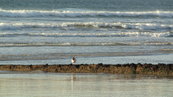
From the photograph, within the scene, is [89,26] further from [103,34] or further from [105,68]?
[105,68]

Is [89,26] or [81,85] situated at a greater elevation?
[89,26]

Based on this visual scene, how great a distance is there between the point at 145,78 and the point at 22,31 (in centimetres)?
1846

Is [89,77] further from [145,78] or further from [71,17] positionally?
[71,17]

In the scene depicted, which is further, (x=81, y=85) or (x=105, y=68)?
(x=105, y=68)

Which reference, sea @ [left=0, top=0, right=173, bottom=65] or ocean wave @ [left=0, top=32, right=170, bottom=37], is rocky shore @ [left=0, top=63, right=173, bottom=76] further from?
ocean wave @ [left=0, top=32, right=170, bottom=37]

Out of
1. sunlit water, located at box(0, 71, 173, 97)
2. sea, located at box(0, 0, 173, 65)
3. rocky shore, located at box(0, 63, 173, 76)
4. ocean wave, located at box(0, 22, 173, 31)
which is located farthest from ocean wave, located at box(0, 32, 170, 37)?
sunlit water, located at box(0, 71, 173, 97)

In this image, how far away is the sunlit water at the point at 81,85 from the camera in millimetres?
12438

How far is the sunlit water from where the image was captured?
1244cm

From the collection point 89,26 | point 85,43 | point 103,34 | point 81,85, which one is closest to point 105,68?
point 81,85

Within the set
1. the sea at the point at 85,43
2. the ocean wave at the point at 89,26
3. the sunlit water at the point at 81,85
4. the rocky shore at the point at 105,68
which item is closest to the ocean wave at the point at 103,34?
the sea at the point at 85,43

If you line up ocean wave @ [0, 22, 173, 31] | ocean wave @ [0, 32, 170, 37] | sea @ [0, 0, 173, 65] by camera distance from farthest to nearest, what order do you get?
1. ocean wave @ [0, 22, 173, 31]
2. ocean wave @ [0, 32, 170, 37]
3. sea @ [0, 0, 173, 65]

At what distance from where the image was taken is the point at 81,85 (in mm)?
13922

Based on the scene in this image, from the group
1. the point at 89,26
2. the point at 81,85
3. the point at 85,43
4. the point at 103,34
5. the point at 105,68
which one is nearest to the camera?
the point at 81,85

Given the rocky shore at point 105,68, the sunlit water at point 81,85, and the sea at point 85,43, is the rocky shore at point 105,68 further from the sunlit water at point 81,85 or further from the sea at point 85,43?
the sea at point 85,43
